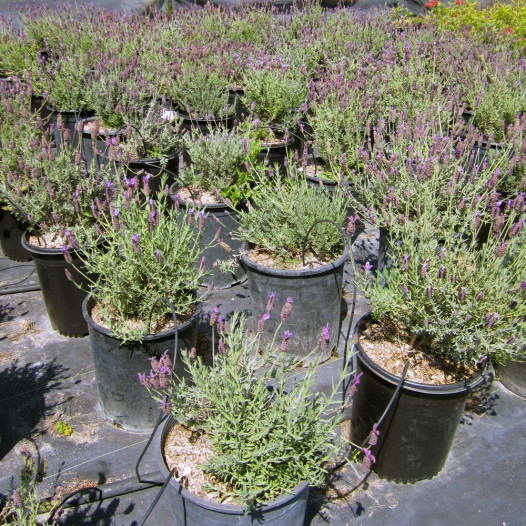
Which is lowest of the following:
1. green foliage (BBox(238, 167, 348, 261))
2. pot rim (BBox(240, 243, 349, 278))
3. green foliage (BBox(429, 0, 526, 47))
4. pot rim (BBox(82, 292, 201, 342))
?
pot rim (BBox(82, 292, 201, 342))

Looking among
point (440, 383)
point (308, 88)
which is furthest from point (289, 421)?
point (308, 88)

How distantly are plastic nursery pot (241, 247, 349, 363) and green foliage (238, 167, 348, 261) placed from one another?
0.41ft

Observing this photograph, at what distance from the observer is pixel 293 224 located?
2.98 meters

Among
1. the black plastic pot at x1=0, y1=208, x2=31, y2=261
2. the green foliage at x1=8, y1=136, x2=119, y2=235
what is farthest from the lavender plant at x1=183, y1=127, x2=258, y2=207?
the black plastic pot at x1=0, y1=208, x2=31, y2=261

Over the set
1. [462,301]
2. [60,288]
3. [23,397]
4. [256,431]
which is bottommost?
[23,397]

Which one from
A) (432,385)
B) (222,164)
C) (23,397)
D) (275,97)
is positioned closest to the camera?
(432,385)

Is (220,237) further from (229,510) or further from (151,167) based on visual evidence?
(229,510)

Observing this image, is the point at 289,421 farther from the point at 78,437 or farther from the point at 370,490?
the point at 78,437

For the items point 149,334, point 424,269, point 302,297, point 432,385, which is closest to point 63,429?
point 149,334

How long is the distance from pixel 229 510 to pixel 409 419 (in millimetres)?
871

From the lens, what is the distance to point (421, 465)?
2238 millimetres

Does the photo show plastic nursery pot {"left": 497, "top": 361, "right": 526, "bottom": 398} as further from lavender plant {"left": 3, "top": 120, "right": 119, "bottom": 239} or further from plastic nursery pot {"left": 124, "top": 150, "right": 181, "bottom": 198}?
plastic nursery pot {"left": 124, "top": 150, "right": 181, "bottom": 198}

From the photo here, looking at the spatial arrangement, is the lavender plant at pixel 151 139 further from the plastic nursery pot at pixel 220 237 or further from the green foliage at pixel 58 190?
the green foliage at pixel 58 190

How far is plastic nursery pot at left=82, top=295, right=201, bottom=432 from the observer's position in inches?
91.7
